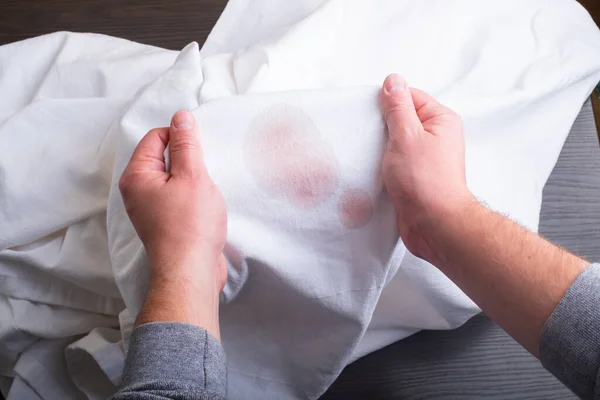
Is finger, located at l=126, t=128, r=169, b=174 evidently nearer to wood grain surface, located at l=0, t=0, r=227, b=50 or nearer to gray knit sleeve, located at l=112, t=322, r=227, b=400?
gray knit sleeve, located at l=112, t=322, r=227, b=400

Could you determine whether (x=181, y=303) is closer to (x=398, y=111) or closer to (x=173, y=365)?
(x=173, y=365)

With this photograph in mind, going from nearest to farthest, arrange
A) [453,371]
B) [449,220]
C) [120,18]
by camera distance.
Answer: [449,220]
[453,371]
[120,18]

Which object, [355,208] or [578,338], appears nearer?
[578,338]

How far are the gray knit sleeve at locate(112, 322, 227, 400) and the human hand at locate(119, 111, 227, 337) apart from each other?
0.10ft

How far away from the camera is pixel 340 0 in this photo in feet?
2.41

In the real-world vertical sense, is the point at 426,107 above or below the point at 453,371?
above

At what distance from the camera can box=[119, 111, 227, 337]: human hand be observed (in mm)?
541

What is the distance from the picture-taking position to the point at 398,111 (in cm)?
59

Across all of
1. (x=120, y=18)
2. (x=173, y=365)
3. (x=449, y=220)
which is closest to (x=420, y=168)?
(x=449, y=220)

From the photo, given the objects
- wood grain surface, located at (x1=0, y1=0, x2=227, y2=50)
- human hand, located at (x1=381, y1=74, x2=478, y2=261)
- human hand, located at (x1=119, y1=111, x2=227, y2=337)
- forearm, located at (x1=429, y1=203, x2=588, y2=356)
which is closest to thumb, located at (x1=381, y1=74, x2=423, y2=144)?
human hand, located at (x1=381, y1=74, x2=478, y2=261)

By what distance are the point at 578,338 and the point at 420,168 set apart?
0.23m

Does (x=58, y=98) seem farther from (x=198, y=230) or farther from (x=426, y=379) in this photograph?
(x=426, y=379)

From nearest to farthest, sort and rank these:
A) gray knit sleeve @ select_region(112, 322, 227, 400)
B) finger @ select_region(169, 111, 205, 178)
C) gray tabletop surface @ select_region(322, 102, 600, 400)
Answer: gray knit sleeve @ select_region(112, 322, 227, 400)
finger @ select_region(169, 111, 205, 178)
gray tabletop surface @ select_region(322, 102, 600, 400)

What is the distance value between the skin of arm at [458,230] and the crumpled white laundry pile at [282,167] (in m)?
0.03
